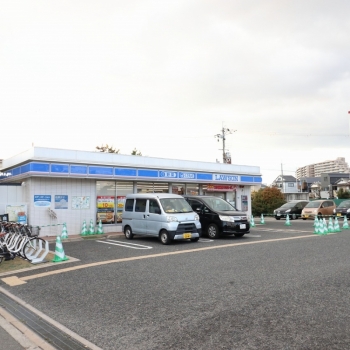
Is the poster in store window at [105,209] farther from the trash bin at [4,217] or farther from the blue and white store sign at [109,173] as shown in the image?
the trash bin at [4,217]

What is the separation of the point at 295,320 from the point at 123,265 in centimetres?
509

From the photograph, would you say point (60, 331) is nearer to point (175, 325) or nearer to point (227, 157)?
point (175, 325)

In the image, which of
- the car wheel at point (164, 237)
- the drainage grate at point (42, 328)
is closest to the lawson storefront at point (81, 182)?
the car wheel at point (164, 237)

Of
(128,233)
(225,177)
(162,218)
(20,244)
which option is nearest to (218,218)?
(162,218)

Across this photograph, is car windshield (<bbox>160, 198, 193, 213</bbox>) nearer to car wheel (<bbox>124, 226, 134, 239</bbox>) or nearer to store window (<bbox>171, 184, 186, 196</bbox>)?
car wheel (<bbox>124, 226, 134, 239</bbox>)

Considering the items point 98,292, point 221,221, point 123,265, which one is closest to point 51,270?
point 123,265

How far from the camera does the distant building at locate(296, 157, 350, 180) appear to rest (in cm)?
15788

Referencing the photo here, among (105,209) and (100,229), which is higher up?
(105,209)

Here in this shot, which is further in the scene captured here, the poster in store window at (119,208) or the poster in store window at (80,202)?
the poster in store window at (119,208)

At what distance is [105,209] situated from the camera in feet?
56.8

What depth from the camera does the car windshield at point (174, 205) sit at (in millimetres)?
12991

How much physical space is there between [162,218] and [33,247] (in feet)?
14.8

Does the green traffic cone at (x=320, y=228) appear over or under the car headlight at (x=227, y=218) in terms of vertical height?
under

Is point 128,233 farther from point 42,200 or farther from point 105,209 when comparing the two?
point 42,200
